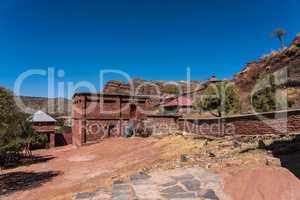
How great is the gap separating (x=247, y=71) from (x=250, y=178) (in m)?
37.3

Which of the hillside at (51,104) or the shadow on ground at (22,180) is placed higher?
the hillside at (51,104)

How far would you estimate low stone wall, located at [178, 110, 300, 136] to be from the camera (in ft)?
36.6

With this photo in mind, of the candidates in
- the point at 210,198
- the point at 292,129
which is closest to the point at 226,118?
the point at 292,129

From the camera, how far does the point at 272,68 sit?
1366 inches

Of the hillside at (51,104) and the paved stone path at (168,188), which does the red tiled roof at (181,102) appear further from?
the paved stone path at (168,188)

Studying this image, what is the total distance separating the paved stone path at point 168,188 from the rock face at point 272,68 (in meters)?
20.2

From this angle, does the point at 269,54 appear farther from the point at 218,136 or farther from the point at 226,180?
the point at 226,180

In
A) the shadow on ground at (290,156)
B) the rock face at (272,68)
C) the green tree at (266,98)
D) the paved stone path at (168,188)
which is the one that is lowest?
the paved stone path at (168,188)

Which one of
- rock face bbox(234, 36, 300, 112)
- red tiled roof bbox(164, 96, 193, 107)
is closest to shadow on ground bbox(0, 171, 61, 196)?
rock face bbox(234, 36, 300, 112)

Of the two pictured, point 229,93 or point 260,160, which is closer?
point 260,160

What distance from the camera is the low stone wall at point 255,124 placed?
11.1 metres

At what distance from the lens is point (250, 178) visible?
5574 millimetres

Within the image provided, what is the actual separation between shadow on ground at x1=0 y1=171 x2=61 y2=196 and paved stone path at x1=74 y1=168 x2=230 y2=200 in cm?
740

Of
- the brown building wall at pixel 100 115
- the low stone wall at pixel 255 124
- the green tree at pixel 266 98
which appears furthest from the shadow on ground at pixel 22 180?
the green tree at pixel 266 98
